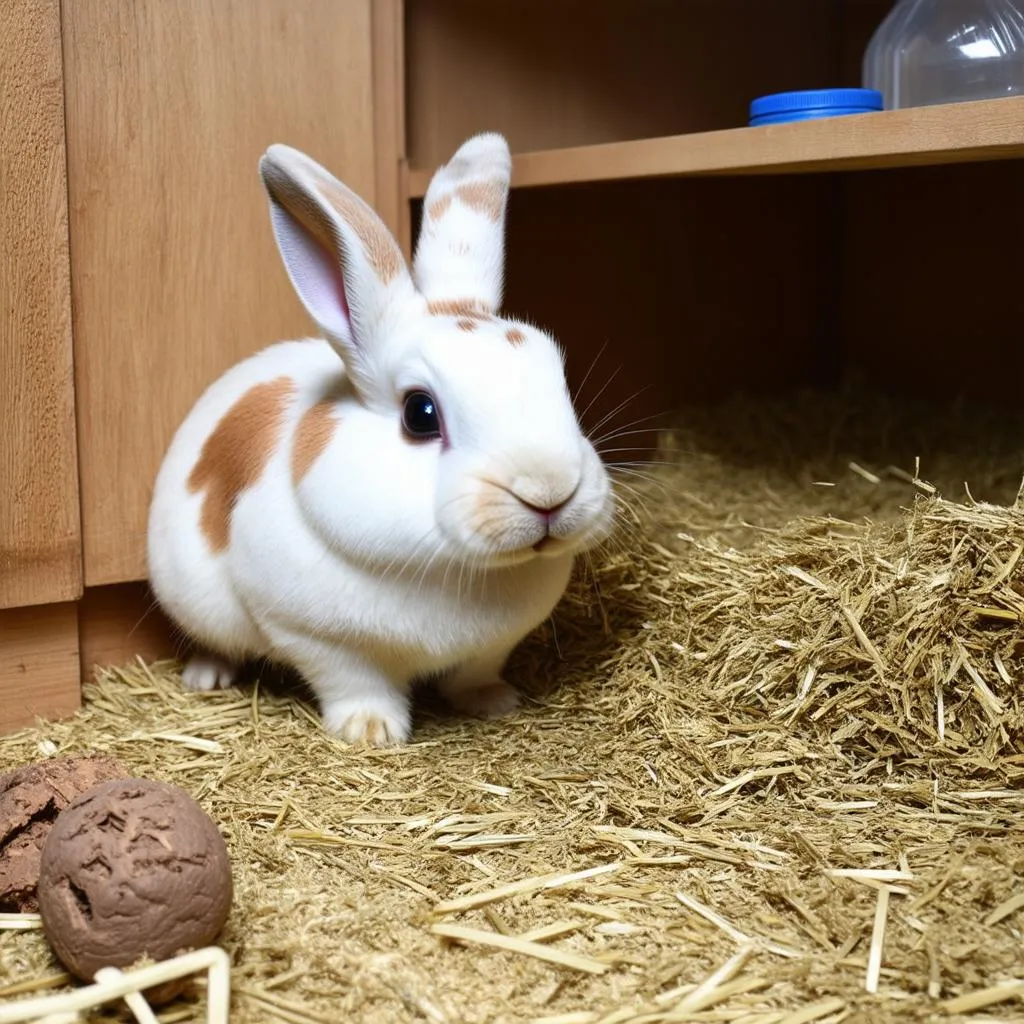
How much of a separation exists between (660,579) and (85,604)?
140 cm

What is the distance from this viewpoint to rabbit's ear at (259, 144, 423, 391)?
2314 mm

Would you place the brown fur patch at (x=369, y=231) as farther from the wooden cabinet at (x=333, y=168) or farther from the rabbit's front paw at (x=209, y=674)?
the rabbit's front paw at (x=209, y=674)

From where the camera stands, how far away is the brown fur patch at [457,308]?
2.42m

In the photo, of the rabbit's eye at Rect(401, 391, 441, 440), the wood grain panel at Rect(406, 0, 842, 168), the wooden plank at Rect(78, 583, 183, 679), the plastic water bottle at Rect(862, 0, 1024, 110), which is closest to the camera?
the rabbit's eye at Rect(401, 391, 441, 440)

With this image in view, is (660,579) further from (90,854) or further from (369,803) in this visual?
(90,854)

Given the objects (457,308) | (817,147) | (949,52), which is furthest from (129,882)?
(949,52)

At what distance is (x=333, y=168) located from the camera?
10.1ft

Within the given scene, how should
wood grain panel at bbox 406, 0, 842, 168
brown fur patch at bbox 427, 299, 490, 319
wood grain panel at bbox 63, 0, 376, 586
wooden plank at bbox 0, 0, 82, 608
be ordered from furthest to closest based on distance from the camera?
1. wood grain panel at bbox 406, 0, 842, 168
2. wood grain panel at bbox 63, 0, 376, 586
3. wooden plank at bbox 0, 0, 82, 608
4. brown fur patch at bbox 427, 299, 490, 319

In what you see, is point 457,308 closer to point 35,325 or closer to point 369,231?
point 369,231

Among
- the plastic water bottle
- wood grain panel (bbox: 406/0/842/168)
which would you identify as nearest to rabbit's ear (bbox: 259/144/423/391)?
wood grain panel (bbox: 406/0/842/168)

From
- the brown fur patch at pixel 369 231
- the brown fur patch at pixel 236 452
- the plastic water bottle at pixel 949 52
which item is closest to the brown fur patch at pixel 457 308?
the brown fur patch at pixel 369 231

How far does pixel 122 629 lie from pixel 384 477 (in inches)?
46.1

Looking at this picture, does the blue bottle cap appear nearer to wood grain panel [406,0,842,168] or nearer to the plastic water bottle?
the plastic water bottle

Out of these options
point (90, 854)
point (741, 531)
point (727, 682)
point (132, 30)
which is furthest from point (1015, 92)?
point (90, 854)
